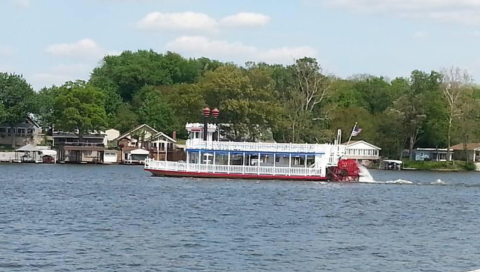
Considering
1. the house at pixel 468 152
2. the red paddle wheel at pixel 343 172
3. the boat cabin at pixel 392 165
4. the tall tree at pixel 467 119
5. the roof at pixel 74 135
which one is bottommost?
the red paddle wheel at pixel 343 172

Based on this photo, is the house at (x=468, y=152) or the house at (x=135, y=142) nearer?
the house at (x=468, y=152)

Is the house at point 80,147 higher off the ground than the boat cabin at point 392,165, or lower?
higher

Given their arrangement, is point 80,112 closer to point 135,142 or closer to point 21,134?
point 135,142

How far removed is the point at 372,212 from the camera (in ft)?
177

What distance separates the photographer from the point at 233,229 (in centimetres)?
4209

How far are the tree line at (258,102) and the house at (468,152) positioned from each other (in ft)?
3.90

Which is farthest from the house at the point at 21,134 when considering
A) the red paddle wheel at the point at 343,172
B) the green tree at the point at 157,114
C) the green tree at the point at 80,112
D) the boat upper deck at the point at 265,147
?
the red paddle wheel at the point at 343,172

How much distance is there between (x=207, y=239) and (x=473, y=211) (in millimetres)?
24543

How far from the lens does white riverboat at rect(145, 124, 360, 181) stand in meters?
80.7

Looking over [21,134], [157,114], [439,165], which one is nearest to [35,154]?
[21,134]

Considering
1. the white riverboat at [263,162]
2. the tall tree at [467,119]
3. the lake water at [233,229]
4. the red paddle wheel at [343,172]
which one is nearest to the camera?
the lake water at [233,229]

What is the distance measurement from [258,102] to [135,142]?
40943 millimetres

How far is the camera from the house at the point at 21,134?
491 feet

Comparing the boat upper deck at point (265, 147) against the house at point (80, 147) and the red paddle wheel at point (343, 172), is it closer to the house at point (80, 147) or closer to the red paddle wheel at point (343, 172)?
the red paddle wheel at point (343, 172)
